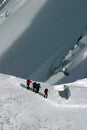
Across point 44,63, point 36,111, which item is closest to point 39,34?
point 44,63

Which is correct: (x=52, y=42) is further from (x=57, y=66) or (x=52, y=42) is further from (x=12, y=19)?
(x=12, y=19)

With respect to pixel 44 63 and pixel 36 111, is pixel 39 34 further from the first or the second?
pixel 36 111

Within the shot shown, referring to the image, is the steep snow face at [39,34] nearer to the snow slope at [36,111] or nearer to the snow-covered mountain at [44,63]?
the snow-covered mountain at [44,63]

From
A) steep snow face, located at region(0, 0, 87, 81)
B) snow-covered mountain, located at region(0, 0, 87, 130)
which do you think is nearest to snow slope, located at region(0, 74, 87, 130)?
snow-covered mountain, located at region(0, 0, 87, 130)

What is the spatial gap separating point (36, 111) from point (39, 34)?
11970cm

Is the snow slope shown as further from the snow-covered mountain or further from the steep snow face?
the steep snow face

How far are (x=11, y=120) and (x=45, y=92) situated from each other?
9.14m

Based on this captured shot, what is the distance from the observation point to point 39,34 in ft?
512

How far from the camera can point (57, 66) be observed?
108500 millimetres

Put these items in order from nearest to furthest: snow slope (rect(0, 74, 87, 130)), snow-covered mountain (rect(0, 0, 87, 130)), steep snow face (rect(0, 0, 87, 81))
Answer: snow slope (rect(0, 74, 87, 130)) → snow-covered mountain (rect(0, 0, 87, 130)) → steep snow face (rect(0, 0, 87, 81))

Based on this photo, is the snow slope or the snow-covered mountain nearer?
the snow slope

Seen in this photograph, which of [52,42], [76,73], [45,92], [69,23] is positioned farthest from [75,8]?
[45,92]

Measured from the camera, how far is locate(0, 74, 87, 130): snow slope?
114 ft

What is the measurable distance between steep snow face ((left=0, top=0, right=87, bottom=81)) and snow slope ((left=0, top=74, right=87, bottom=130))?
63.5 m
